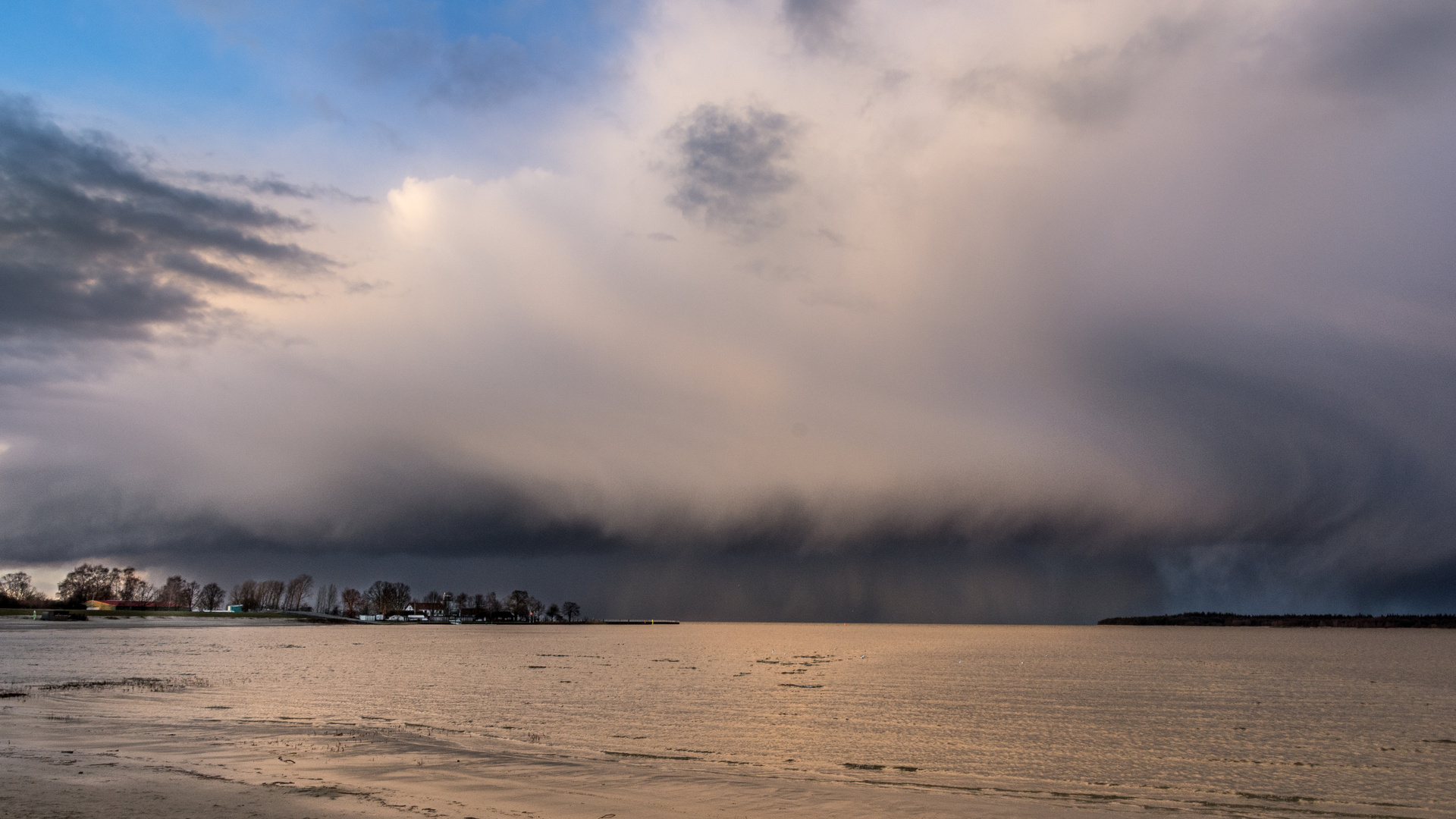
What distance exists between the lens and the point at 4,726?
114 ft

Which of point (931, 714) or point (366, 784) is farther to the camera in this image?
point (931, 714)

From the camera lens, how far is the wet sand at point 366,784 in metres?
22.1

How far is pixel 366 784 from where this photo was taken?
2598 cm

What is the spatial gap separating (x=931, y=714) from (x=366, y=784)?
130 ft

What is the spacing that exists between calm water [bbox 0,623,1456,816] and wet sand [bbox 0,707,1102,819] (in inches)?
166

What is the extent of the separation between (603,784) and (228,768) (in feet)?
41.9

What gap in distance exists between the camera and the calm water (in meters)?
33.7

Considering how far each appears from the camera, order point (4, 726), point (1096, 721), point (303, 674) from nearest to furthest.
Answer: point (4, 726), point (1096, 721), point (303, 674)

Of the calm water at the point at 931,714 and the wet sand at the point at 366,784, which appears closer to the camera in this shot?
the wet sand at the point at 366,784

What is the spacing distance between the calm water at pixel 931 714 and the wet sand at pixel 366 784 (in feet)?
13.8

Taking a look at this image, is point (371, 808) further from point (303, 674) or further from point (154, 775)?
point (303, 674)

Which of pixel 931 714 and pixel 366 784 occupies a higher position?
pixel 366 784

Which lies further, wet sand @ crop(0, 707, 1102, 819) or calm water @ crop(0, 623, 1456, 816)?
calm water @ crop(0, 623, 1456, 816)

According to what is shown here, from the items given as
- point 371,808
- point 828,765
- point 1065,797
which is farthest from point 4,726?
point 1065,797
